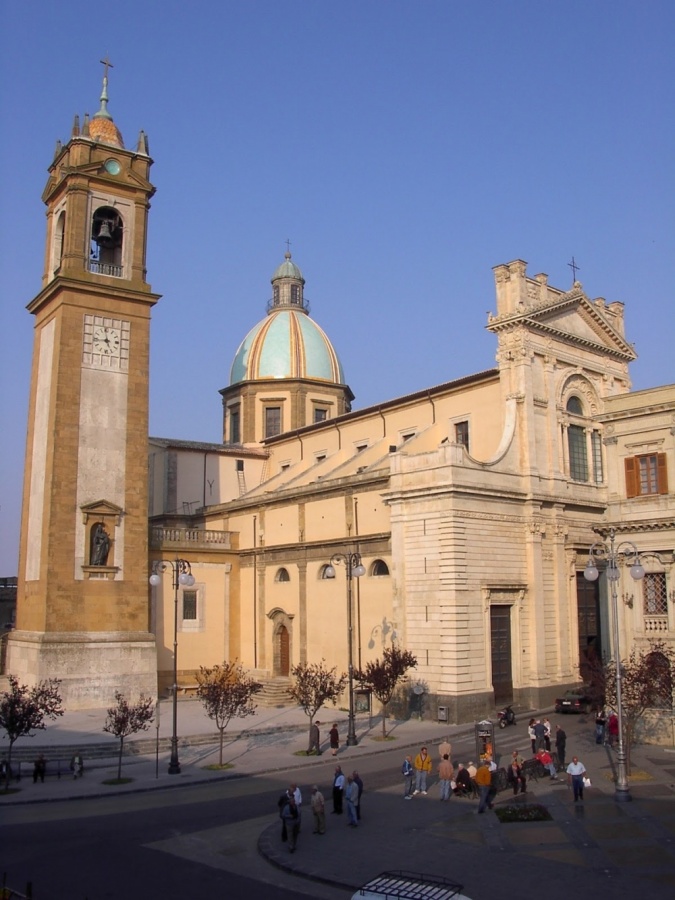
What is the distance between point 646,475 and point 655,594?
508cm

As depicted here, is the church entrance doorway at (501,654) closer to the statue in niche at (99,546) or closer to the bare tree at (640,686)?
the bare tree at (640,686)

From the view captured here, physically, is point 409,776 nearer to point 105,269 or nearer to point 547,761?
point 547,761

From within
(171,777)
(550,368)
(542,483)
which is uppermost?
(550,368)

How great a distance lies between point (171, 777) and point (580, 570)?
23.0 meters

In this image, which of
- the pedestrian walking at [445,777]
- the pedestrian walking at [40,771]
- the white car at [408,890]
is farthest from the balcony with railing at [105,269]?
the white car at [408,890]

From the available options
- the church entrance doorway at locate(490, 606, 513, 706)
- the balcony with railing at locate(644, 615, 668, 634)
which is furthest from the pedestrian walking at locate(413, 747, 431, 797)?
the balcony with railing at locate(644, 615, 668, 634)

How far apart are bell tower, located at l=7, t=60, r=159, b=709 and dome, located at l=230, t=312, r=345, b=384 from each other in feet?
62.4

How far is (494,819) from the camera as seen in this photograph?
19.9m

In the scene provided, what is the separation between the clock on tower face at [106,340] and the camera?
40062 millimetres

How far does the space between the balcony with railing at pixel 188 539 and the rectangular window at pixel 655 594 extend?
880 inches

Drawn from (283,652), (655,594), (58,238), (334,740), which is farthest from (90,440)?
(655,594)

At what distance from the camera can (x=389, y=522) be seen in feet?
129

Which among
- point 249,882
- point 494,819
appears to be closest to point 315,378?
point 494,819

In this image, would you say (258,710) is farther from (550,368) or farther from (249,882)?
(249,882)
